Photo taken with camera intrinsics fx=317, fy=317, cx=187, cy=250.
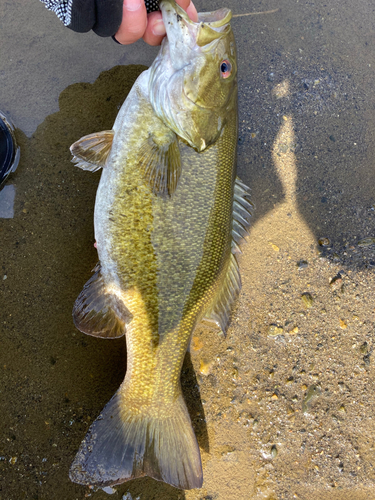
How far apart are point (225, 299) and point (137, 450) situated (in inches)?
43.3

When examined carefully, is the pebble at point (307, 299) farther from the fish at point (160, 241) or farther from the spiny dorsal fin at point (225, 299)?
the fish at point (160, 241)

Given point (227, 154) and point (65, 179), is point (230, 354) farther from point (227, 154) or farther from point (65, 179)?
point (65, 179)

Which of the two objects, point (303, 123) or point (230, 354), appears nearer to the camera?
point (230, 354)

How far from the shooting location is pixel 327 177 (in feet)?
8.82

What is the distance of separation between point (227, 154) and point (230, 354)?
60.3 inches

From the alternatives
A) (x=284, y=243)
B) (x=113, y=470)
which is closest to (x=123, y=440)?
(x=113, y=470)

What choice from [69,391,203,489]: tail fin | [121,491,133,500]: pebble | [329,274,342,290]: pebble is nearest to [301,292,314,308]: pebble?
[329,274,342,290]: pebble

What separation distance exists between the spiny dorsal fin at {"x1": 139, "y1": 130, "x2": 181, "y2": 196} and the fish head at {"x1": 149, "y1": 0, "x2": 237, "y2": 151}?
88 millimetres

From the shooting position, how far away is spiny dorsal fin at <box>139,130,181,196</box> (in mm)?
1884

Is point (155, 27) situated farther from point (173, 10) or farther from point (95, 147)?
point (95, 147)

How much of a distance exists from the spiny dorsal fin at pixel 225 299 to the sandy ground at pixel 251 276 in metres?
0.45

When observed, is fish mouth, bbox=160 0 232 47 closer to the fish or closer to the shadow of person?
the fish

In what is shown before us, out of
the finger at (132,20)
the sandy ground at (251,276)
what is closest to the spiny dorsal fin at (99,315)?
the sandy ground at (251,276)

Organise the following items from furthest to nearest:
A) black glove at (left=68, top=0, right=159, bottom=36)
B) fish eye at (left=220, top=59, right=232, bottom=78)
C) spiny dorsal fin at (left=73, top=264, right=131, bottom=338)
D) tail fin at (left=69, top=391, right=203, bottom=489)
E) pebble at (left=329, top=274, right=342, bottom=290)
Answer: pebble at (left=329, top=274, right=342, bottom=290)
spiny dorsal fin at (left=73, top=264, right=131, bottom=338)
tail fin at (left=69, top=391, right=203, bottom=489)
fish eye at (left=220, top=59, right=232, bottom=78)
black glove at (left=68, top=0, right=159, bottom=36)
